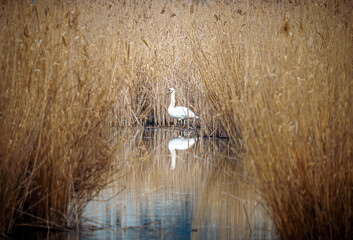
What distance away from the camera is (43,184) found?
10.6 feet

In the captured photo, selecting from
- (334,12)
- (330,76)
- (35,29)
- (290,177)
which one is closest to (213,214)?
(290,177)

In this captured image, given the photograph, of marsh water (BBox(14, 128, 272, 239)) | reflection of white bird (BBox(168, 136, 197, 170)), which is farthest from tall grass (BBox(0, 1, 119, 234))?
reflection of white bird (BBox(168, 136, 197, 170))

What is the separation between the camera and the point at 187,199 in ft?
12.9

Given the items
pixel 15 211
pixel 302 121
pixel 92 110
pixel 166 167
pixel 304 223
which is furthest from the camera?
pixel 166 167

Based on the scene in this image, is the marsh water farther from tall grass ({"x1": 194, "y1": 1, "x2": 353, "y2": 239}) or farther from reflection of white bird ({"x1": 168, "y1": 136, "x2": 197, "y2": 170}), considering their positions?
reflection of white bird ({"x1": 168, "y1": 136, "x2": 197, "y2": 170})

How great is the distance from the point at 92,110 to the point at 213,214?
3.23 feet

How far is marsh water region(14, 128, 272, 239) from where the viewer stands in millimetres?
3148

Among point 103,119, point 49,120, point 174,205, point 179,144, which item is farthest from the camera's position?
point 179,144

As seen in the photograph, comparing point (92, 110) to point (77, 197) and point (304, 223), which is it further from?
point (304, 223)

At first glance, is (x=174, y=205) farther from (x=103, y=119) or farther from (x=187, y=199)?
(x=103, y=119)

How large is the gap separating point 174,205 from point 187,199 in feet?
0.66

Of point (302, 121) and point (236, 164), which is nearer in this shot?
point (302, 121)

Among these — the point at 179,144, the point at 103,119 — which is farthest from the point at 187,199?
the point at 179,144

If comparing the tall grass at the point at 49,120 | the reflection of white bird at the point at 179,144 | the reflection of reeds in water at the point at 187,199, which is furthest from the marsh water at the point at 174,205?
the reflection of white bird at the point at 179,144
